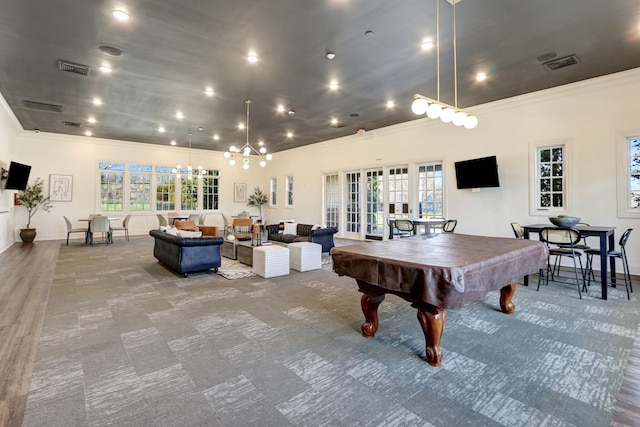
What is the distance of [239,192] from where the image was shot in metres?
13.4

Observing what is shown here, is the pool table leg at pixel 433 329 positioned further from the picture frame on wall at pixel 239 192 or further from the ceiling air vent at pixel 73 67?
the picture frame on wall at pixel 239 192

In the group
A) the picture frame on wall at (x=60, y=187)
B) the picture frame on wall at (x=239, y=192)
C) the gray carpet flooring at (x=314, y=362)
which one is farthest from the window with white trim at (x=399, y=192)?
the picture frame on wall at (x=60, y=187)

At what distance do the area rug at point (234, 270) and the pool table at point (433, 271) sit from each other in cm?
286

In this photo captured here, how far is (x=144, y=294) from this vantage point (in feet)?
13.5

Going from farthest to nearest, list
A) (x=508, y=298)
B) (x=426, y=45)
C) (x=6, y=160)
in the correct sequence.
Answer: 1. (x=6, y=160)
2. (x=426, y=45)
3. (x=508, y=298)

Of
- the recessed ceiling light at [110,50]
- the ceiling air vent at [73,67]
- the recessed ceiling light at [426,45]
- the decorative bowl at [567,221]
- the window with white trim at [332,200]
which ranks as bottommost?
the decorative bowl at [567,221]

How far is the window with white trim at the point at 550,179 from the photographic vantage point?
226 inches

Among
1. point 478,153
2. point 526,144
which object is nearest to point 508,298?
point 526,144

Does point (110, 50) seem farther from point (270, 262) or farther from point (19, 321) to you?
point (270, 262)

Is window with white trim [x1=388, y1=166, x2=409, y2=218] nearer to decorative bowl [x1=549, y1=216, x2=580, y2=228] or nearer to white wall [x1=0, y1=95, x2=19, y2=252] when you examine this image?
decorative bowl [x1=549, y1=216, x2=580, y2=228]

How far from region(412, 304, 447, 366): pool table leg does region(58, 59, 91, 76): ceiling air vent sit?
6.00 m

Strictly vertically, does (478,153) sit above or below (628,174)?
above

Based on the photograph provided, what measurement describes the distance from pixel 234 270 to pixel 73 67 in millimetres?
4136

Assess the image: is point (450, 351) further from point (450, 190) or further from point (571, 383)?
point (450, 190)
